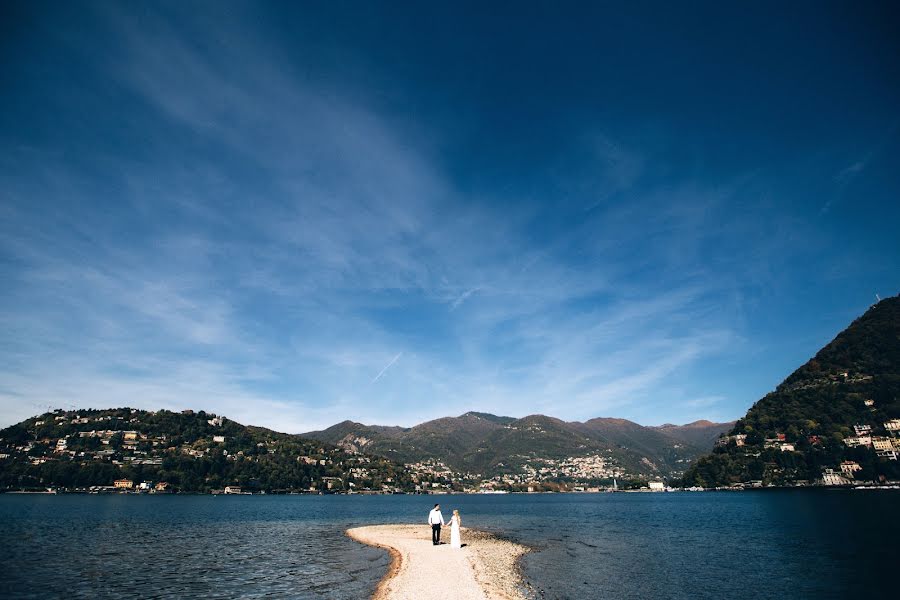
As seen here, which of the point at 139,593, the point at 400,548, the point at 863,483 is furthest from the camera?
the point at 863,483

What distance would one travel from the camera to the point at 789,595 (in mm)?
24828

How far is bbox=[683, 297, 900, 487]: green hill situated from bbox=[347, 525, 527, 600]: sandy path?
538 feet

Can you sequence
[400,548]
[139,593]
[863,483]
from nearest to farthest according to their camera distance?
1. [139,593]
2. [400,548]
3. [863,483]

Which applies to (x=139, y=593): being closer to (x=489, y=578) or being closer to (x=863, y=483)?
(x=489, y=578)

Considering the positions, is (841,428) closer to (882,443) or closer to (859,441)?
(859,441)

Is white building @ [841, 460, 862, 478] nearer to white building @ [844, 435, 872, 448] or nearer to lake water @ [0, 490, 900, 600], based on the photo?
white building @ [844, 435, 872, 448]

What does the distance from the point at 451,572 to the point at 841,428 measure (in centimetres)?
19730

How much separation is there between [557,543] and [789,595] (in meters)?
26.7

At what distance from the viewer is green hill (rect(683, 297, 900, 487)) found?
147625 millimetres

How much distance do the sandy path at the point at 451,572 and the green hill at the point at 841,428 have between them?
163983 millimetres

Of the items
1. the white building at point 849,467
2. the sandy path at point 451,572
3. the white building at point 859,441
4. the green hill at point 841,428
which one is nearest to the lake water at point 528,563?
the sandy path at point 451,572

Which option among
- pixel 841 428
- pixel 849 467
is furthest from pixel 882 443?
pixel 841 428

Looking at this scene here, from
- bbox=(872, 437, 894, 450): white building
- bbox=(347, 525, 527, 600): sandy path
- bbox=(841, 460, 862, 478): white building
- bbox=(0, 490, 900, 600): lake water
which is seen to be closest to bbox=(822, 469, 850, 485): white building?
bbox=(841, 460, 862, 478): white building

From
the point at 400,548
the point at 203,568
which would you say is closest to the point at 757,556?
the point at 400,548
